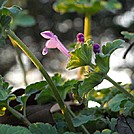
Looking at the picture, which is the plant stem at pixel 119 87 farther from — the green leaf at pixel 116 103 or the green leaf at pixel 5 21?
the green leaf at pixel 5 21

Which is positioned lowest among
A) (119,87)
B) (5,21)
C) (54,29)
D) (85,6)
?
(54,29)

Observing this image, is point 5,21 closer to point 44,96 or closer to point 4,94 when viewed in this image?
point 4,94

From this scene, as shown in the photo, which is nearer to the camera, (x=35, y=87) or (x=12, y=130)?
(x=12, y=130)

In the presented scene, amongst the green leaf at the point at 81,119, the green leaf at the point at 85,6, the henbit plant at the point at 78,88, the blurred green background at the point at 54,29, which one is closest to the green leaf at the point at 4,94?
the henbit plant at the point at 78,88

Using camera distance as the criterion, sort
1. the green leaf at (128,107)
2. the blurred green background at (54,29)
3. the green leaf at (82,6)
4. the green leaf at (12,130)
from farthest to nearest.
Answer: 1. the blurred green background at (54,29)
2. the green leaf at (82,6)
3. the green leaf at (128,107)
4. the green leaf at (12,130)

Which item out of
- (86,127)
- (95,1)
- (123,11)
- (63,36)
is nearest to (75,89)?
(86,127)

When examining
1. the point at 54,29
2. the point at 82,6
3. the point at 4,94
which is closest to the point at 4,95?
the point at 4,94

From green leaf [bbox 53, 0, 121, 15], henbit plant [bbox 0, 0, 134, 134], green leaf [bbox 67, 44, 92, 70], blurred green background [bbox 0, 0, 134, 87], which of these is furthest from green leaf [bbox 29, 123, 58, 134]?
blurred green background [bbox 0, 0, 134, 87]

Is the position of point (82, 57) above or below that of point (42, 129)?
above

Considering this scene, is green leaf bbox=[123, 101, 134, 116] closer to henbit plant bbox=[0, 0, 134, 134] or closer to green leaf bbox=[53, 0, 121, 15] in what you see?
henbit plant bbox=[0, 0, 134, 134]
